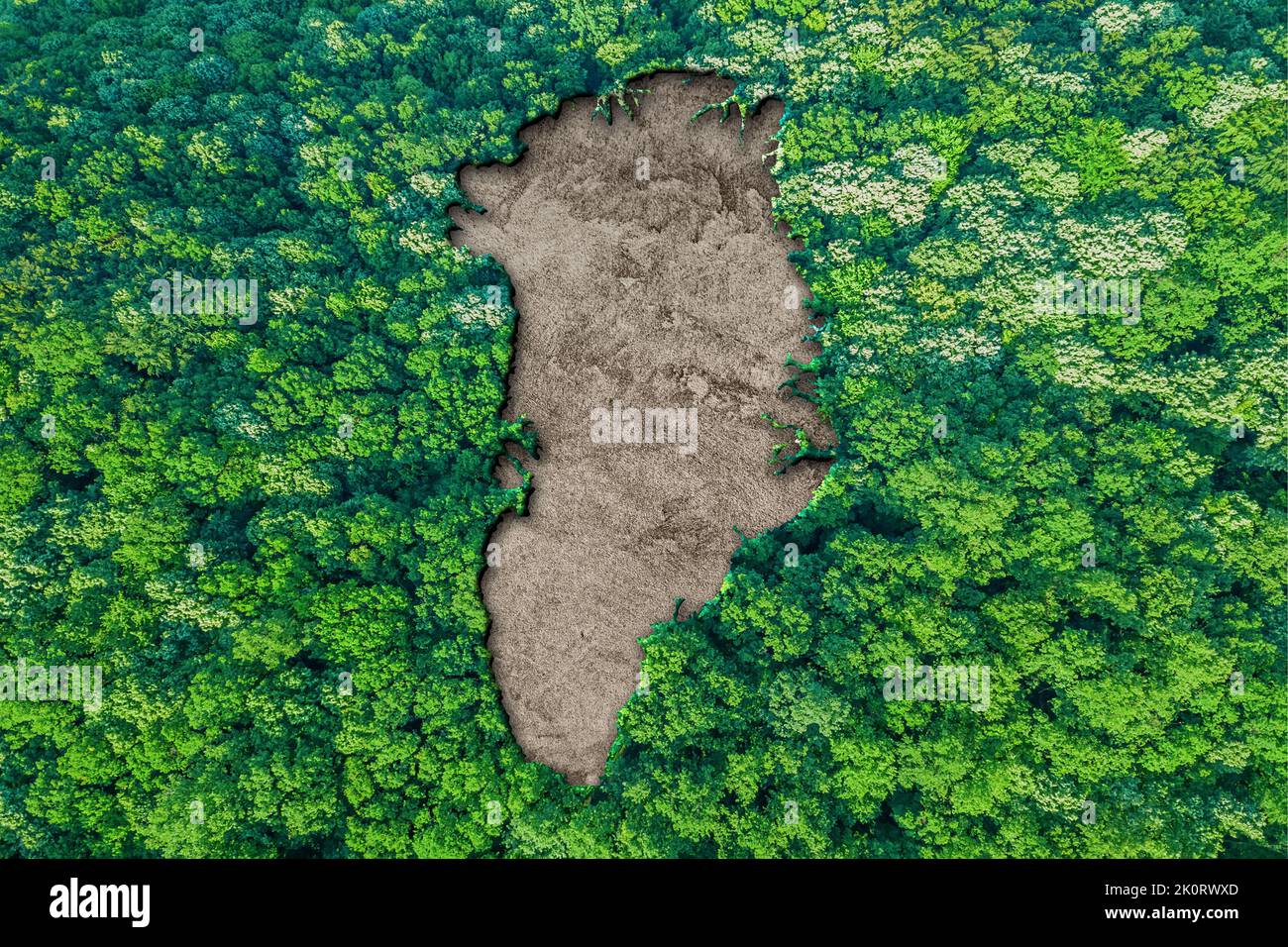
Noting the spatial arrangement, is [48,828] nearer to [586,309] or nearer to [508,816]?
[508,816]

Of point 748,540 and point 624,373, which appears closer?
point 748,540

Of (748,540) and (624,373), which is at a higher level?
(624,373)

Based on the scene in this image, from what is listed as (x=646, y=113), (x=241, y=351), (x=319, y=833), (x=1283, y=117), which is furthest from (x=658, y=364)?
(x=1283, y=117)

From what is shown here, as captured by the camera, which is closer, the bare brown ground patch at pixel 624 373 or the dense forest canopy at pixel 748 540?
the dense forest canopy at pixel 748 540
